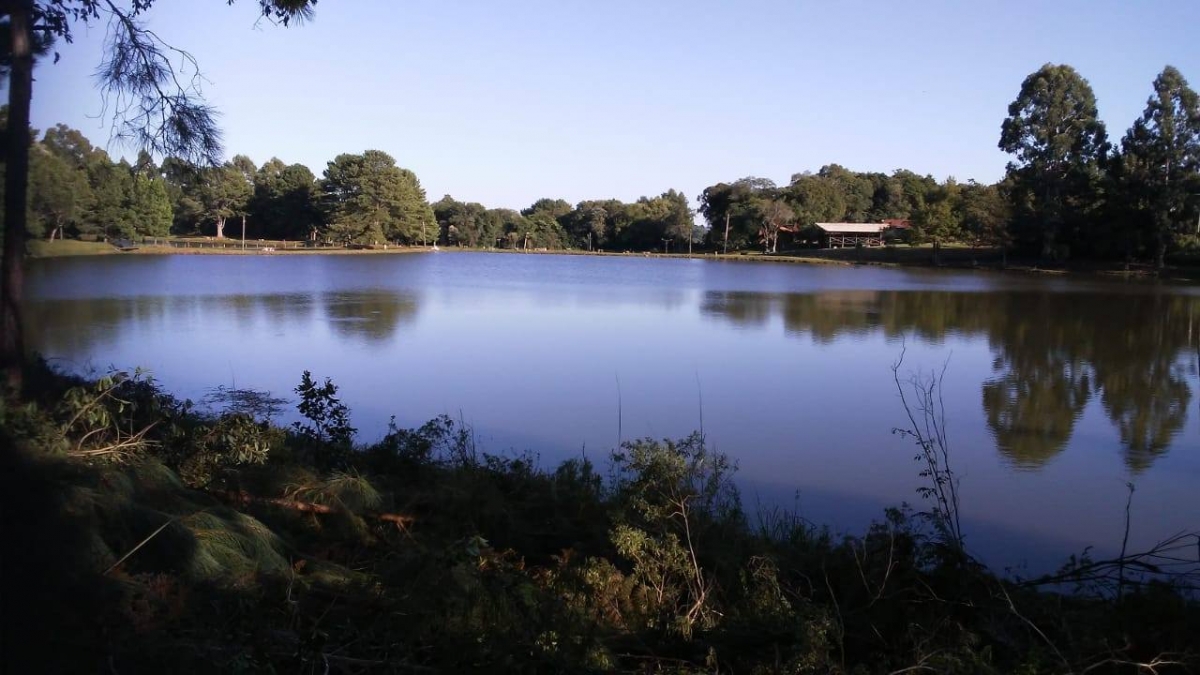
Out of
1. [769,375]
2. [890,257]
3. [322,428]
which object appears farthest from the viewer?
[890,257]

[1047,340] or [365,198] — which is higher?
[365,198]

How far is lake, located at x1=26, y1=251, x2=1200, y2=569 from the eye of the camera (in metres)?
7.20

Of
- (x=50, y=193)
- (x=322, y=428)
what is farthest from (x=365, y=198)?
(x=50, y=193)

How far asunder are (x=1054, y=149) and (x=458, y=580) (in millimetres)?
56625

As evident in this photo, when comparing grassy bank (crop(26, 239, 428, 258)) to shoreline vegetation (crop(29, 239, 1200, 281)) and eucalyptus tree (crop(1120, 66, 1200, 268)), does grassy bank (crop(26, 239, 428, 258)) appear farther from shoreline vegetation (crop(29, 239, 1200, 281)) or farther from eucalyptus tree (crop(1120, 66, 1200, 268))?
eucalyptus tree (crop(1120, 66, 1200, 268))

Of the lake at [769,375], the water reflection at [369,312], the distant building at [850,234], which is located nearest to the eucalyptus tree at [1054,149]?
the distant building at [850,234]

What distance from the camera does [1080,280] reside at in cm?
4066

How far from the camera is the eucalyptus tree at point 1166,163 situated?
43.4m

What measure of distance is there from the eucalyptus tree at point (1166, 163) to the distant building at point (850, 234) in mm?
28877

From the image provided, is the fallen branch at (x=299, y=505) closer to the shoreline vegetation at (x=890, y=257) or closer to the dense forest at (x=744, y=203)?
the dense forest at (x=744, y=203)

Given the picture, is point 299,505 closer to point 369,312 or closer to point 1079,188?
point 369,312

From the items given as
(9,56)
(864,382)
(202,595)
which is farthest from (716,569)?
(864,382)

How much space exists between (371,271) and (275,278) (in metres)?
9.16

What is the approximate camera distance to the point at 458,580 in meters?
3.58
